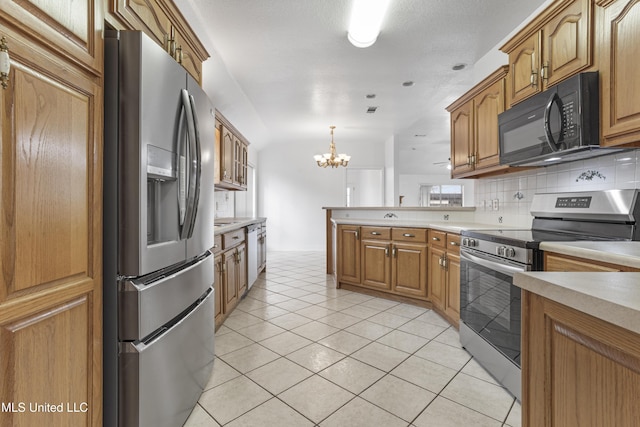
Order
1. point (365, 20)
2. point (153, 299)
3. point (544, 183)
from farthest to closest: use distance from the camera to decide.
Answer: point (365, 20), point (544, 183), point (153, 299)

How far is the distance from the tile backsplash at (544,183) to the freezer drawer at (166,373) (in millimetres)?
2507

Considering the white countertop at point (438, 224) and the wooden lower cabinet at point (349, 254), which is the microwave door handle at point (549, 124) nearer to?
the white countertop at point (438, 224)

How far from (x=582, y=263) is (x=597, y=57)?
1.15m

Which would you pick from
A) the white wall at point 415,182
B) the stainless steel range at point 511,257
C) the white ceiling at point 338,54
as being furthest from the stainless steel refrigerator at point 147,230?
the white wall at point 415,182

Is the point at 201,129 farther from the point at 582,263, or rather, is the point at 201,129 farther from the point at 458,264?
the point at 458,264

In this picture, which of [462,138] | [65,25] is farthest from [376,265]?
[65,25]

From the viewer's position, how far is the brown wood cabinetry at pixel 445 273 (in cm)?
257

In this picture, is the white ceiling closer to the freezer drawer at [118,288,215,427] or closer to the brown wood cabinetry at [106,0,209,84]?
the brown wood cabinetry at [106,0,209,84]

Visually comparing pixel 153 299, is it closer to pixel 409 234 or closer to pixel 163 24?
pixel 163 24

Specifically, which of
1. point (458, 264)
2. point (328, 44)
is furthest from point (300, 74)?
point (458, 264)

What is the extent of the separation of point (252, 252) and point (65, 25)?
3.07m

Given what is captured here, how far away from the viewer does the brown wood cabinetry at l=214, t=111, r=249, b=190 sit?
3748 millimetres

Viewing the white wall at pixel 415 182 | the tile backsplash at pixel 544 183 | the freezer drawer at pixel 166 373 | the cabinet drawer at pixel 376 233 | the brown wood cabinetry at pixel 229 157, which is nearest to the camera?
the freezer drawer at pixel 166 373

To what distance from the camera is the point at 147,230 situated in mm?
1241
